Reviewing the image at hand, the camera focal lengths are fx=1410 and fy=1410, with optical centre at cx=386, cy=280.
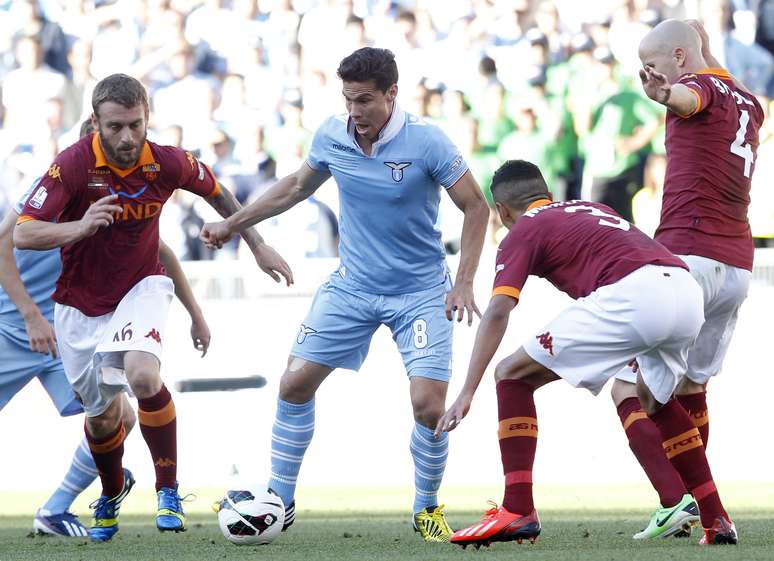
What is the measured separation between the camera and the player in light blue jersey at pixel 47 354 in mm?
7859

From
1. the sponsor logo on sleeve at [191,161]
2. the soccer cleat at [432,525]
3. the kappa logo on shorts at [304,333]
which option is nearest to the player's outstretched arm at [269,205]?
the sponsor logo on sleeve at [191,161]

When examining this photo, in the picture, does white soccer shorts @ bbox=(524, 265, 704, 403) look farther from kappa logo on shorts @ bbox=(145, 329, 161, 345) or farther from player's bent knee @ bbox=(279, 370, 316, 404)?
kappa logo on shorts @ bbox=(145, 329, 161, 345)

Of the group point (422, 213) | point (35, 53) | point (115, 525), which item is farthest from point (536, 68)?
point (115, 525)

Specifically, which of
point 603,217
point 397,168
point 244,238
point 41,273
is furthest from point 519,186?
point 41,273

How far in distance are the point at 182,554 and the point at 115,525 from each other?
1.39 meters

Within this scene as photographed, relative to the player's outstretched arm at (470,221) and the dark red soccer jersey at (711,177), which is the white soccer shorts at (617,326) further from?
the player's outstretched arm at (470,221)

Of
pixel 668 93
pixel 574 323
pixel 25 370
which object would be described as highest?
pixel 668 93

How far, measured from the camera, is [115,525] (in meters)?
7.54

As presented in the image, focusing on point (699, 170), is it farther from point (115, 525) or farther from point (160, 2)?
point (160, 2)

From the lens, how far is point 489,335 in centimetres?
580

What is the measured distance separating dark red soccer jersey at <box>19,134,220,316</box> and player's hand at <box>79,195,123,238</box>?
Answer: 298 mm

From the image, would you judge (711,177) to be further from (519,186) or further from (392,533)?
(392,533)

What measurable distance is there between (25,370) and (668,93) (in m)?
4.32

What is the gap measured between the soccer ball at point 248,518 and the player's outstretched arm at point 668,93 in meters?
2.59
